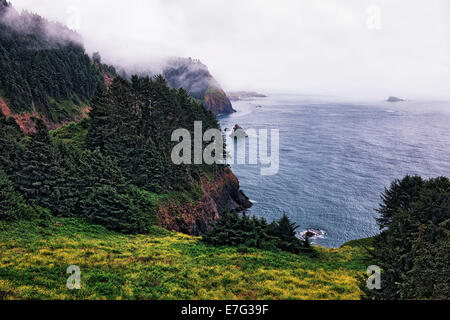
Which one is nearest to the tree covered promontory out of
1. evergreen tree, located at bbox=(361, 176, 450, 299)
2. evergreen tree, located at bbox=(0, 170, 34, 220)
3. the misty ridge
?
evergreen tree, located at bbox=(0, 170, 34, 220)

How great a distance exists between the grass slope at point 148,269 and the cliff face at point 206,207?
6.57 m

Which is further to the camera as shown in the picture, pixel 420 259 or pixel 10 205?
pixel 10 205

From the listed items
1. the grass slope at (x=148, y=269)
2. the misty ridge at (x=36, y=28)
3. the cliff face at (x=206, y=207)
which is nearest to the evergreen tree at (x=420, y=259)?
the grass slope at (x=148, y=269)

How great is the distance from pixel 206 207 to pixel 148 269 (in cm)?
3234

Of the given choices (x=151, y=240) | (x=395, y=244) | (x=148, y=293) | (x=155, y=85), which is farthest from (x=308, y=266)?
(x=155, y=85)

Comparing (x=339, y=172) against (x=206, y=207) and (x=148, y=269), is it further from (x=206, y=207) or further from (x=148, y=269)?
(x=148, y=269)

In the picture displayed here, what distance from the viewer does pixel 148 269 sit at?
17250mm

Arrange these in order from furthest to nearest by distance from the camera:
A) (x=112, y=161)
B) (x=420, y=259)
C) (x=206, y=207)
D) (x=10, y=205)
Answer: (x=206, y=207) < (x=112, y=161) < (x=10, y=205) < (x=420, y=259)

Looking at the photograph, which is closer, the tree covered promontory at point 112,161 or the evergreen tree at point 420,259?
the evergreen tree at point 420,259

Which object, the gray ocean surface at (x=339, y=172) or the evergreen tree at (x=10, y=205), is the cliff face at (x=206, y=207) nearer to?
the gray ocean surface at (x=339, y=172)

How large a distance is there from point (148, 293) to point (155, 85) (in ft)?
133

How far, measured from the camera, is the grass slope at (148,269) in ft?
45.6

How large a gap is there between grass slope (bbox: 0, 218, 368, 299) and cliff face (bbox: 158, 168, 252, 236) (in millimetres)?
6573

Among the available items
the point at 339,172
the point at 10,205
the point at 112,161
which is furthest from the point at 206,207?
the point at 339,172
